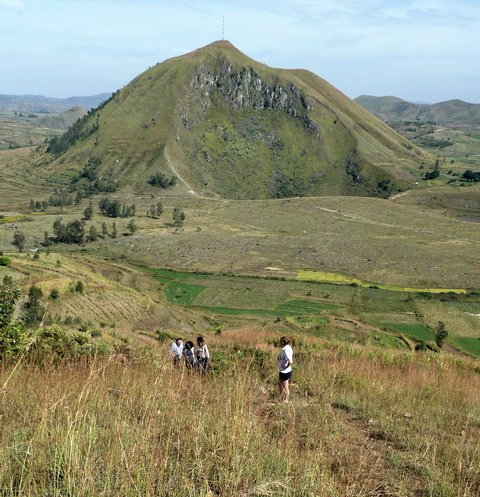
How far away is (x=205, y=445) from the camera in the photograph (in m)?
5.89

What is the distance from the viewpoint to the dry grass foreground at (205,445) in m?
5.00

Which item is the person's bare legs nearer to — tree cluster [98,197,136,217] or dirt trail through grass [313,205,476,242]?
dirt trail through grass [313,205,476,242]

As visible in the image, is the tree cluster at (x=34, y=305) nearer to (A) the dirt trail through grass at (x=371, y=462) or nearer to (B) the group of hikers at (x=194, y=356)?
(B) the group of hikers at (x=194, y=356)

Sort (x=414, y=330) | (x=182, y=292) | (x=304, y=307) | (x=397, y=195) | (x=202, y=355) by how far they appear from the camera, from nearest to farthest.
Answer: (x=202, y=355) → (x=414, y=330) → (x=304, y=307) → (x=182, y=292) → (x=397, y=195)

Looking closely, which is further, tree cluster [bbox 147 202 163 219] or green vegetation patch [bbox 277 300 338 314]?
tree cluster [bbox 147 202 163 219]

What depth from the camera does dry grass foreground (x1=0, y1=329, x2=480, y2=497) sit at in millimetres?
5000

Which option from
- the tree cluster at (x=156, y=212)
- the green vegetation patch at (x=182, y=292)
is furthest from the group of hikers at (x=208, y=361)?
the tree cluster at (x=156, y=212)

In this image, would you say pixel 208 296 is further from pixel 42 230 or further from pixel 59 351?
pixel 59 351

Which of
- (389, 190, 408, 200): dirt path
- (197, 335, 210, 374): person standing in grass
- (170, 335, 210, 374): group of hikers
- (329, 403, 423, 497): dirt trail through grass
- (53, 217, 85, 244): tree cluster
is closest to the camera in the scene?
(329, 403, 423, 497): dirt trail through grass

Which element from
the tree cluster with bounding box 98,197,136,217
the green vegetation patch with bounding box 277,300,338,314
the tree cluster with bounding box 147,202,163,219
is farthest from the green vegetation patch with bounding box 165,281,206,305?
the tree cluster with bounding box 98,197,136,217

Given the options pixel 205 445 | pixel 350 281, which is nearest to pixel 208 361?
pixel 205 445

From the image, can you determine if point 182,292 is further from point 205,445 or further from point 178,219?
point 205,445

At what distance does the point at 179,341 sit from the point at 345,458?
1144 centimetres

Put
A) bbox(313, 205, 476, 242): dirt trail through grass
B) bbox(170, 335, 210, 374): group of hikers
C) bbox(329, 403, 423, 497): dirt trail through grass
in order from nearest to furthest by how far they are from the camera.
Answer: bbox(329, 403, 423, 497): dirt trail through grass, bbox(170, 335, 210, 374): group of hikers, bbox(313, 205, 476, 242): dirt trail through grass
